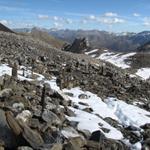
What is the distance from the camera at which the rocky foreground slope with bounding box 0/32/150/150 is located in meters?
13.0

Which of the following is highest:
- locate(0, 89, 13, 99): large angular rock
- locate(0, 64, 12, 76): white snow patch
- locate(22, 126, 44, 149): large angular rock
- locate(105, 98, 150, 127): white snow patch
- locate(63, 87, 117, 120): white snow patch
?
locate(0, 89, 13, 99): large angular rock

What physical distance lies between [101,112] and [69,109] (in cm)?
229

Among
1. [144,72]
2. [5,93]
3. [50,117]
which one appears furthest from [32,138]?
[144,72]

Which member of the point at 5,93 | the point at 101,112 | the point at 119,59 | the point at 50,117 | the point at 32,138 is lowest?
the point at 119,59

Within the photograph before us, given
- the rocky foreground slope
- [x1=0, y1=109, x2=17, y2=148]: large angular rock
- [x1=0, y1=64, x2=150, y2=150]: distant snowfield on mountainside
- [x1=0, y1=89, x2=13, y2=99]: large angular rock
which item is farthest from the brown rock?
[x1=0, y1=89, x2=13, y2=99]: large angular rock

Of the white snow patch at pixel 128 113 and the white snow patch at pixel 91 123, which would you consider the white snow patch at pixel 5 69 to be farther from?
the white snow patch at pixel 91 123

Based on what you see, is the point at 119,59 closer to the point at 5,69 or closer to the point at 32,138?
the point at 5,69

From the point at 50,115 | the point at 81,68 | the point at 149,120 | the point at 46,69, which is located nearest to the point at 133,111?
the point at 149,120

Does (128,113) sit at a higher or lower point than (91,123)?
lower

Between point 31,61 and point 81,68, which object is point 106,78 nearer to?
point 81,68

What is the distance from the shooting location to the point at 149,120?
2075 centimetres

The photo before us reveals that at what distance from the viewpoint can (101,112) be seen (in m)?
20.4

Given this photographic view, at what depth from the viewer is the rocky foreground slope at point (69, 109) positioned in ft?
42.7

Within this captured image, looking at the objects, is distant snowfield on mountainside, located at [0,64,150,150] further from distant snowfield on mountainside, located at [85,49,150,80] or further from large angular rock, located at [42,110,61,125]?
distant snowfield on mountainside, located at [85,49,150,80]
